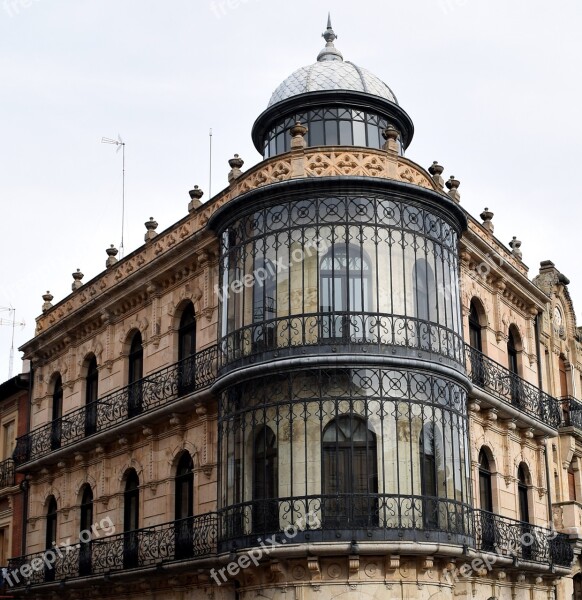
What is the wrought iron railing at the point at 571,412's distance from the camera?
25.2 metres

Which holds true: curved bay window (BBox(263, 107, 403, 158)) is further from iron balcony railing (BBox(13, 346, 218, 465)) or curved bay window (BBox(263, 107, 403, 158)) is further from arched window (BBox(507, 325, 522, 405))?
arched window (BBox(507, 325, 522, 405))

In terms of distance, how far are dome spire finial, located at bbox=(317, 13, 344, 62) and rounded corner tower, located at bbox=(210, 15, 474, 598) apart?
4.90 m

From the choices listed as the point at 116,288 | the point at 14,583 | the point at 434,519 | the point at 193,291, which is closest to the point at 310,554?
the point at 434,519

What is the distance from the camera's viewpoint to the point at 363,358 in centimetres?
1741

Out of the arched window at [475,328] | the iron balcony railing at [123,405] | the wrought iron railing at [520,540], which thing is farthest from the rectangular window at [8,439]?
the wrought iron railing at [520,540]

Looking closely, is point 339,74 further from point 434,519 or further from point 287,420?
point 434,519

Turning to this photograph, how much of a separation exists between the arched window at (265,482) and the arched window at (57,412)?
375 inches

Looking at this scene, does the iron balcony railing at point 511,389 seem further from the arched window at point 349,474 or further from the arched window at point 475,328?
the arched window at point 349,474

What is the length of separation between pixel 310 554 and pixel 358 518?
96 cm

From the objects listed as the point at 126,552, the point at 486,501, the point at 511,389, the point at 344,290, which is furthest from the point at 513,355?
the point at 126,552

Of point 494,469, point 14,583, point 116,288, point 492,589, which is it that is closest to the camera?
point 492,589

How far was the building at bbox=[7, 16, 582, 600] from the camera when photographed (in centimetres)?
1720

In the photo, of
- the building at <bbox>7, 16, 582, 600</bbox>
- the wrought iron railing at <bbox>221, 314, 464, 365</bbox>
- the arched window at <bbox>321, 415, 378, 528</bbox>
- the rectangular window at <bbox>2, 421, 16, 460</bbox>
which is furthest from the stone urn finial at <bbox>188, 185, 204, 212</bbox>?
the rectangular window at <bbox>2, 421, 16, 460</bbox>

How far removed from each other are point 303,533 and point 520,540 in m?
6.24
